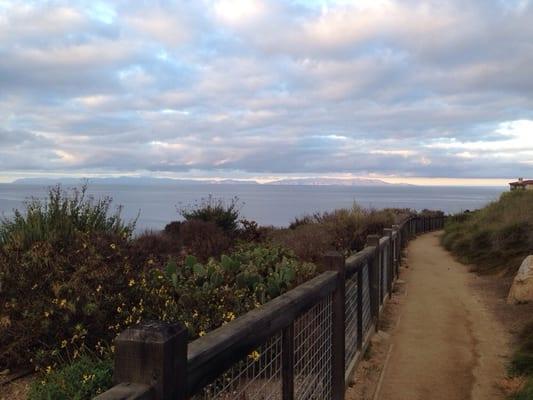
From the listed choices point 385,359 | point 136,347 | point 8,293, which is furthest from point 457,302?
point 136,347

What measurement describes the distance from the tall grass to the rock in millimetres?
6469

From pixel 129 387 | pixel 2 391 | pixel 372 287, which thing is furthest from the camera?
pixel 372 287

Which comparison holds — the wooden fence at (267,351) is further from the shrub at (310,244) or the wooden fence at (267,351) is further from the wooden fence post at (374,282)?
the shrub at (310,244)

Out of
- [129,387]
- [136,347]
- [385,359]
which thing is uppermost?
[136,347]

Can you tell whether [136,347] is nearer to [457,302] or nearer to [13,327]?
[13,327]

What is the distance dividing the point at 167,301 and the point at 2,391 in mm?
1657

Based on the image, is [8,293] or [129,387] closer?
[129,387]

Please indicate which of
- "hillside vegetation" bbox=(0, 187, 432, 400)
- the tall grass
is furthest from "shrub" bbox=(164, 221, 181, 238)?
"hillside vegetation" bbox=(0, 187, 432, 400)

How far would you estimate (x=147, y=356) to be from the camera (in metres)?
1.71

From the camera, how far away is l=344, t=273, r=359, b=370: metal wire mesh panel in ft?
19.7

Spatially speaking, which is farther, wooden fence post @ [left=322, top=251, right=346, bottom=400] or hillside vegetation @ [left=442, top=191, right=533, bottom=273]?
hillside vegetation @ [left=442, top=191, right=533, bottom=273]

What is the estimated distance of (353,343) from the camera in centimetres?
638

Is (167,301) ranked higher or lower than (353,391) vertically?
higher

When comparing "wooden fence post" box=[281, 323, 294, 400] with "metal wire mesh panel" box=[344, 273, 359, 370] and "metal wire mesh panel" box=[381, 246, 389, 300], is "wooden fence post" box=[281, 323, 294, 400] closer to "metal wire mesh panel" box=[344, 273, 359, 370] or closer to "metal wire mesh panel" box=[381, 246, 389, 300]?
"metal wire mesh panel" box=[344, 273, 359, 370]
